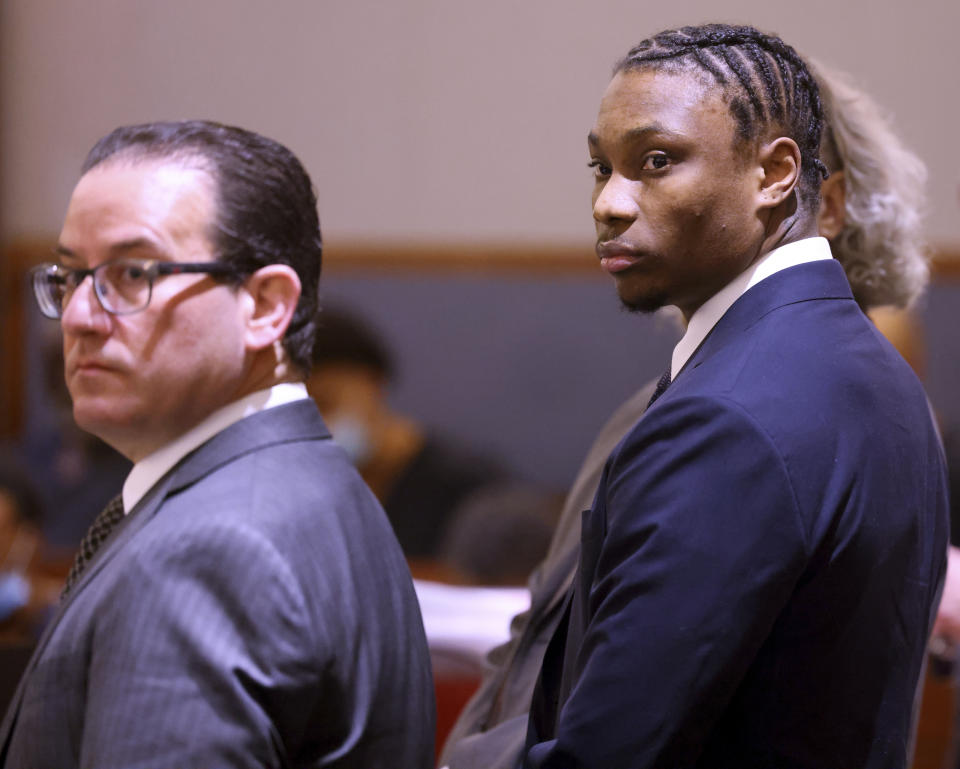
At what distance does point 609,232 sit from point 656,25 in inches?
114

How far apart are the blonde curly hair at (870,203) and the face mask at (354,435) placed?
2621 mm

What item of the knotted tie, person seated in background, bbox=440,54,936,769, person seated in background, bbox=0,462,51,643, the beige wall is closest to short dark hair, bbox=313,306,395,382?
the beige wall

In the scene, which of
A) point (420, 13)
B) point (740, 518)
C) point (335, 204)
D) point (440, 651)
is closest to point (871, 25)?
point (420, 13)

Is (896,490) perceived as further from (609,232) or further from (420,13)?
(420,13)

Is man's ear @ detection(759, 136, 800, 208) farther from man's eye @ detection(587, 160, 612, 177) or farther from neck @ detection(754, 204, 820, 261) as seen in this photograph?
man's eye @ detection(587, 160, 612, 177)

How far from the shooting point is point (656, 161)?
1.17 m

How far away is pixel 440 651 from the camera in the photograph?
2.36 meters

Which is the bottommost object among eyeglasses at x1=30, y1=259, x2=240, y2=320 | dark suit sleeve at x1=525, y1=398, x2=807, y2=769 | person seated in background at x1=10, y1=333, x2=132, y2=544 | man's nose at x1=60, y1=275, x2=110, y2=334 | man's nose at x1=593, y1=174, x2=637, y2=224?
person seated in background at x1=10, y1=333, x2=132, y2=544

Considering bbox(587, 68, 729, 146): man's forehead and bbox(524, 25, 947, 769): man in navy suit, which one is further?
bbox(587, 68, 729, 146): man's forehead

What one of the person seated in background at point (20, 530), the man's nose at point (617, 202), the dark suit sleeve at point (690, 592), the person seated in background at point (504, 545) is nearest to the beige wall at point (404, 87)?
the person seated in background at point (504, 545)

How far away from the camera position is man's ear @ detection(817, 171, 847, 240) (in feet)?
5.32

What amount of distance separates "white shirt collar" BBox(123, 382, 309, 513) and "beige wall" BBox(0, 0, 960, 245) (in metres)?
2.83

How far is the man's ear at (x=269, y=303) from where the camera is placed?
4.25 feet

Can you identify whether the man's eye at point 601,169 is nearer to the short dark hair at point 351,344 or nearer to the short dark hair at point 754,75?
the short dark hair at point 754,75
